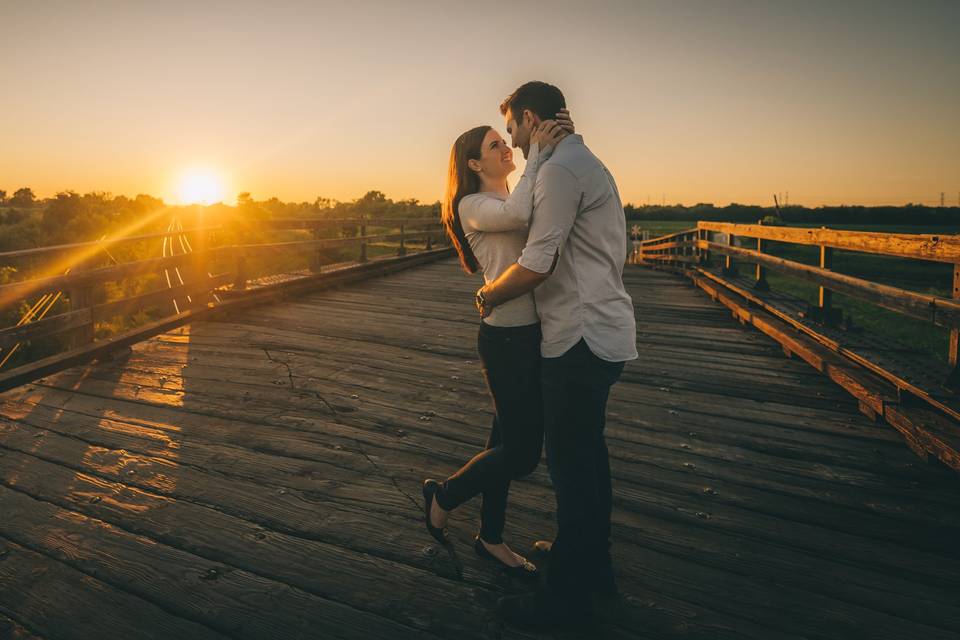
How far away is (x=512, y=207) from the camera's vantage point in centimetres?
176

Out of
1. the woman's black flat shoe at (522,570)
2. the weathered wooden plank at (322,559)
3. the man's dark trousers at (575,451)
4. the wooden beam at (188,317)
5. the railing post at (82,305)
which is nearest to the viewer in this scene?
the man's dark trousers at (575,451)

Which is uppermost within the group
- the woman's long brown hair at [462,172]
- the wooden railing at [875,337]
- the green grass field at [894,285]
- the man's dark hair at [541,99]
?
the man's dark hair at [541,99]

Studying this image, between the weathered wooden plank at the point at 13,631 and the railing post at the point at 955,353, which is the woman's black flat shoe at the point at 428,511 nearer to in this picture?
the weathered wooden plank at the point at 13,631

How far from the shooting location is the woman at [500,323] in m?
1.80

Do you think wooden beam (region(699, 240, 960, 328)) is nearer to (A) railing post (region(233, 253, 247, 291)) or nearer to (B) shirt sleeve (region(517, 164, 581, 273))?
(B) shirt sleeve (region(517, 164, 581, 273))

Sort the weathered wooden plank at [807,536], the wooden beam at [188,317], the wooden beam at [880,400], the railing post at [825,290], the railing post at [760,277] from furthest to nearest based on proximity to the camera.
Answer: the railing post at [760,277] < the railing post at [825,290] < the wooden beam at [188,317] < the wooden beam at [880,400] < the weathered wooden plank at [807,536]

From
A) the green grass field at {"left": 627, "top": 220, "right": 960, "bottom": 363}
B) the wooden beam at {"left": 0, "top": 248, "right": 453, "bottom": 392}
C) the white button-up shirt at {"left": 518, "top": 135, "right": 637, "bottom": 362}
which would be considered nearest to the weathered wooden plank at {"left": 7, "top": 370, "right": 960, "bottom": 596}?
the white button-up shirt at {"left": 518, "top": 135, "right": 637, "bottom": 362}

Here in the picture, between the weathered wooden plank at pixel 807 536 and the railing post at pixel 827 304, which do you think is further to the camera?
the railing post at pixel 827 304

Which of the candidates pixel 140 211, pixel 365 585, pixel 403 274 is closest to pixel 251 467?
Answer: pixel 365 585

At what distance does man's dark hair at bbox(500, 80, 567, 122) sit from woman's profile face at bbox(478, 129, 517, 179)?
195mm

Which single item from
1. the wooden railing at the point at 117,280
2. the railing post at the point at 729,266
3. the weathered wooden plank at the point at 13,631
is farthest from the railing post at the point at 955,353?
the railing post at the point at 729,266

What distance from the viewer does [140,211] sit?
201ft

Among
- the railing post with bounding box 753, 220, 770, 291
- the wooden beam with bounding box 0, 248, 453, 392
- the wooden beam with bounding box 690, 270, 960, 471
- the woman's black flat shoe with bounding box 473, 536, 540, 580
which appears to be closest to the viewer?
the woman's black flat shoe with bounding box 473, 536, 540, 580

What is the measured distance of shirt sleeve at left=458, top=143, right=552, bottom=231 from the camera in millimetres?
1753
